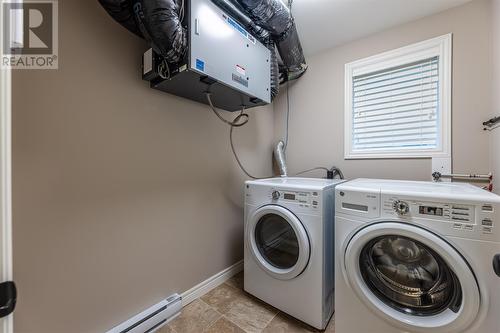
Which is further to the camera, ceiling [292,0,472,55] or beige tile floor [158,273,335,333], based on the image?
ceiling [292,0,472,55]

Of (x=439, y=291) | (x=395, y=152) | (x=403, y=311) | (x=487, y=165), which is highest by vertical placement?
(x=395, y=152)

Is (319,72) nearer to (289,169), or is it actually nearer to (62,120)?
(289,169)

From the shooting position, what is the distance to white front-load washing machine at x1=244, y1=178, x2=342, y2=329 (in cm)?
118

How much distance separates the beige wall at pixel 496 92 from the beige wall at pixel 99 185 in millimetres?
1879

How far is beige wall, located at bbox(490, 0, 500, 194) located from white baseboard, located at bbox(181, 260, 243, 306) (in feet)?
6.17

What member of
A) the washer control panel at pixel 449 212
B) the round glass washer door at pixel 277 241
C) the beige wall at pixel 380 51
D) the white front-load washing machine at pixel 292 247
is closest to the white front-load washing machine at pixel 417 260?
the washer control panel at pixel 449 212

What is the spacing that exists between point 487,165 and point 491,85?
20.6 inches

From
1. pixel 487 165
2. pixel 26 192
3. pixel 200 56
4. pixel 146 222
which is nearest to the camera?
pixel 26 192

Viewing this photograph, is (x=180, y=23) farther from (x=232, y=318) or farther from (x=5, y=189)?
(x=232, y=318)

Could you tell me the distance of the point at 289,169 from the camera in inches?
87.9

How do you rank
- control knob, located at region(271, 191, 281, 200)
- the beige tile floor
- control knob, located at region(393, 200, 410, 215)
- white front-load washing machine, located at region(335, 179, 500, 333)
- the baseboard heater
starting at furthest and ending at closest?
control knob, located at region(271, 191, 281, 200) → the beige tile floor → the baseboard heater → control knob, located at region(393, 200, 410, 215) → white front-load washing machine, located at region(335, 179, 500, 333)

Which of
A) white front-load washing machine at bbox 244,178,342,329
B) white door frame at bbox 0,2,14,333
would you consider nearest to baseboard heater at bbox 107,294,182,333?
white front-load washing machine at bbox 244,178,342,329

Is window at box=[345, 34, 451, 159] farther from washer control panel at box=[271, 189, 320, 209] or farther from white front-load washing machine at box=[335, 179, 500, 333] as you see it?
washer control panel at box=[271, 189, 320, 209]

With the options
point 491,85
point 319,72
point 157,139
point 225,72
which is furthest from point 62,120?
point 491,85
